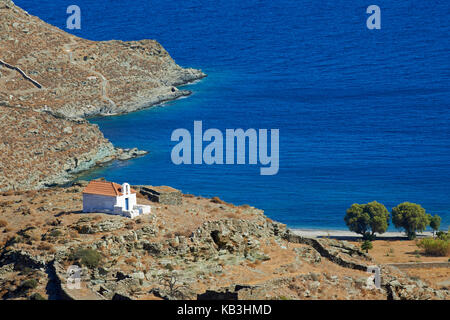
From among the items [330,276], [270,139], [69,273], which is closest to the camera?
[69,273]

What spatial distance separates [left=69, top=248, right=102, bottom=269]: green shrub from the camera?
6794 centimetres

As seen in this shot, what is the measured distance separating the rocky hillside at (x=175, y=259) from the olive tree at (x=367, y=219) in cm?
3830

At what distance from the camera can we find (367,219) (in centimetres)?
12112

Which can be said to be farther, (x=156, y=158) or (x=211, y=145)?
(x=211, y=145)

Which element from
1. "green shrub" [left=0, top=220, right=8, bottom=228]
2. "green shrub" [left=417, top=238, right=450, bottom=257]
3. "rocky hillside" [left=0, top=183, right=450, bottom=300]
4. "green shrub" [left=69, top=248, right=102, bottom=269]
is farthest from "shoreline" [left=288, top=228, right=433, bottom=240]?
"green shrub" [left=69, top=248, right=102, bottom=269]

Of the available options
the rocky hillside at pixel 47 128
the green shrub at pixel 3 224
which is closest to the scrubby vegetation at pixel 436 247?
the green shrub at pixel 3 224

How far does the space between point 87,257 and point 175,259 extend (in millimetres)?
6856

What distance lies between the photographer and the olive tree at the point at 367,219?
120312mm

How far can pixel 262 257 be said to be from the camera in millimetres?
75062

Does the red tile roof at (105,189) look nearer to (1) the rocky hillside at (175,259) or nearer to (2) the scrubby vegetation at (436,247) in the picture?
(1) the rocky hillside at (175,259)
